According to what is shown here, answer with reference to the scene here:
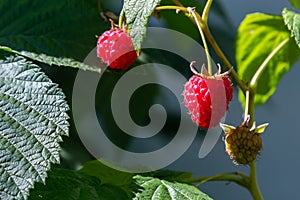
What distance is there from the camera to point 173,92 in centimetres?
134

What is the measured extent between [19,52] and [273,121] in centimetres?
146

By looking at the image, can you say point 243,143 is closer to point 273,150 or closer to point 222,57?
point 222,57

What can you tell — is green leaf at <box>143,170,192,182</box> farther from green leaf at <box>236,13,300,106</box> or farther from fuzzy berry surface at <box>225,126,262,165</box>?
green leaf at <box>236,13,300,106</box>

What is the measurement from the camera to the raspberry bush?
0.77 metres

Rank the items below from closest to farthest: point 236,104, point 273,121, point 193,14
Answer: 1. point 193,14
2. point 236,104
3. point 273,121

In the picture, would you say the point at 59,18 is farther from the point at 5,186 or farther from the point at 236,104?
the point at 236,104

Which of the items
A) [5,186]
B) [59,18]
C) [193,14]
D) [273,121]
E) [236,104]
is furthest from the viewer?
[273,121]

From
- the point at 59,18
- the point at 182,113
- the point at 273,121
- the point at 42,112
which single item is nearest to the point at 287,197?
the point at 273,121

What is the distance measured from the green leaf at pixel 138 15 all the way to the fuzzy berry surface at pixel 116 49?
97mm

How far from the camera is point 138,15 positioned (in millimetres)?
779

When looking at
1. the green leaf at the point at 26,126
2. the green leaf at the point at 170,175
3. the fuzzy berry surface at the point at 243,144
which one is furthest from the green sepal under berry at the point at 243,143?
the green leaf at the point at 26,126

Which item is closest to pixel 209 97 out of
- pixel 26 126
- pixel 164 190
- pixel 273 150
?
pixel 164 190

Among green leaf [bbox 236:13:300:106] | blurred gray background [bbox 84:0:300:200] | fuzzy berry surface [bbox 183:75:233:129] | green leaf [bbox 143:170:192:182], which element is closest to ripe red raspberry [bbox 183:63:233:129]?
fuzzy berry surface [bbox 183:75:233:129]

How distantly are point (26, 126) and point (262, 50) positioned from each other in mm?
630
